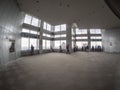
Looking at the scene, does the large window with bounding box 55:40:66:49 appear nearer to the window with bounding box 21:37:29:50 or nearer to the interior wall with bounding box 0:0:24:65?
the window with bounding box 21:37:29:50

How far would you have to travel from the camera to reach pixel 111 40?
54.2 ft

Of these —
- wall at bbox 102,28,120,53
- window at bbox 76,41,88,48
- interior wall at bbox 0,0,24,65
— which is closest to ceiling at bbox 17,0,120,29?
interior wall at bbox 0,0,24,65

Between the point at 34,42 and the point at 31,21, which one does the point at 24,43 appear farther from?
the point at 31,21

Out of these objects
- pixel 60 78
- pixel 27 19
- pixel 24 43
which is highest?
pixel 27 19

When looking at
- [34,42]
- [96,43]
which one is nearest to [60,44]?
[34,42]

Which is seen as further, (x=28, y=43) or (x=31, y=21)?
(x=31, y=21)

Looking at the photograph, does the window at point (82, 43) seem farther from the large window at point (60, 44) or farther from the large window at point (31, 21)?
the large window at point (31, 21)

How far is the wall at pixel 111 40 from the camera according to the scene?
15867 millimetres

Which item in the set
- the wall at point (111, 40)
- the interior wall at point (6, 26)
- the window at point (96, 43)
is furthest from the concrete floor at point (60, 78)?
the window at point (96, 43)

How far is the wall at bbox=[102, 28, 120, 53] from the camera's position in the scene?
52.1 ft

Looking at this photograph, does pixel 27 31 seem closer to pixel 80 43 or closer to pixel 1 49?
pixel 1 49

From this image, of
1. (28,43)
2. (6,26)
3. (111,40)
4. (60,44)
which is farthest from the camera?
(60,44)

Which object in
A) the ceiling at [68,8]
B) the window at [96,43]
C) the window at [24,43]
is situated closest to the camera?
the ceiling at [68,8]

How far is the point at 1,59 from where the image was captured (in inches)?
218
